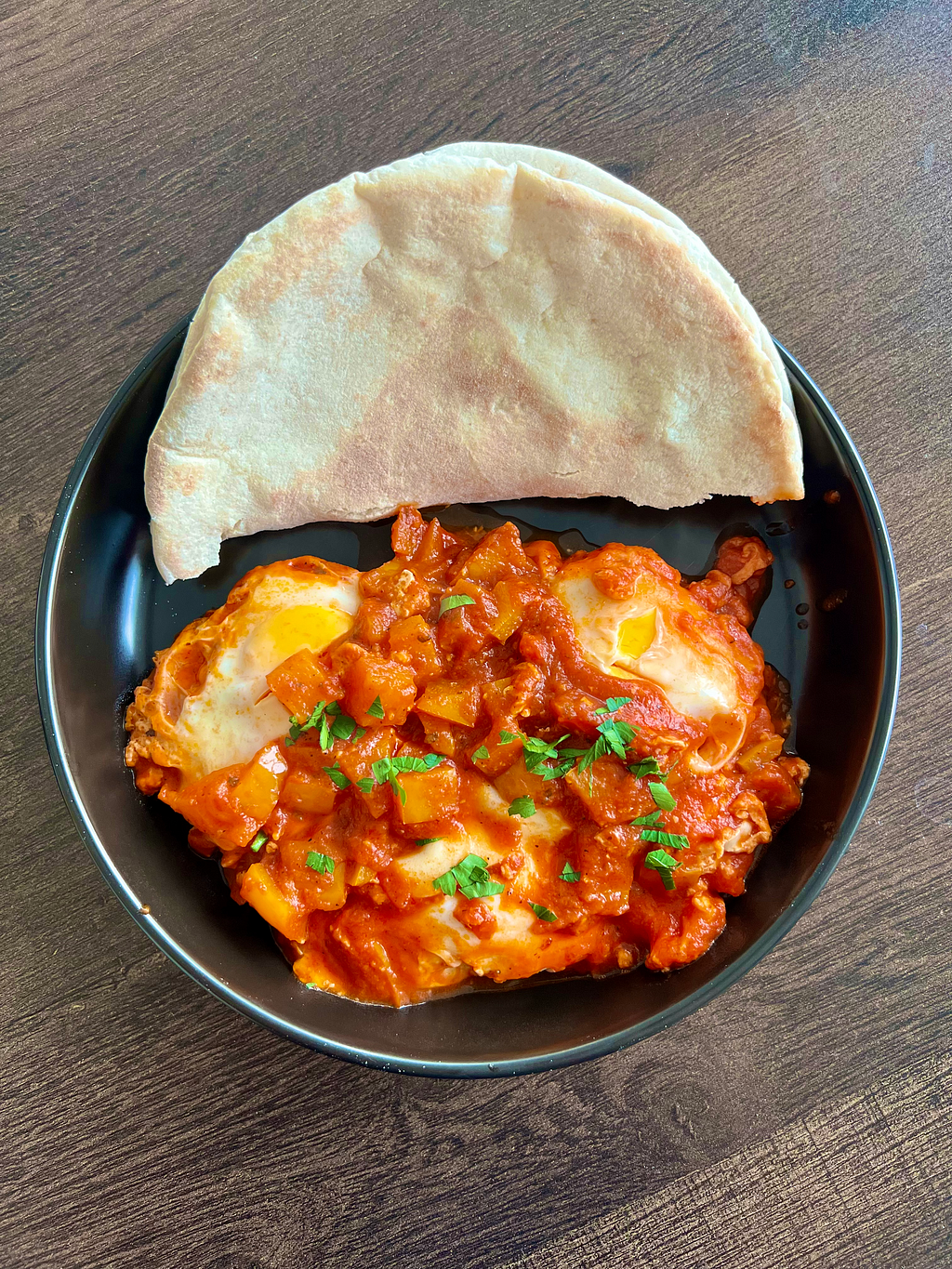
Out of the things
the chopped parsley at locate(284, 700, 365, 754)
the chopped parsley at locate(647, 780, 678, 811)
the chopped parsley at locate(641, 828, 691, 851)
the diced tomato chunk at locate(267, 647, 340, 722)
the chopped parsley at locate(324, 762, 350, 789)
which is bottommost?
the chopped parsley at locate(641, 828, 691, 851)

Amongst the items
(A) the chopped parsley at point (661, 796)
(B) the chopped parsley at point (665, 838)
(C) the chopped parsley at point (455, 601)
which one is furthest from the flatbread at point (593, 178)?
(B) the chopped parsley at point (665, 838)

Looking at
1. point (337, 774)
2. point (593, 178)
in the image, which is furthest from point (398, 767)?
point (593, 178)

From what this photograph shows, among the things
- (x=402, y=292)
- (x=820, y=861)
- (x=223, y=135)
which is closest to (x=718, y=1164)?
(x=820, y=861)

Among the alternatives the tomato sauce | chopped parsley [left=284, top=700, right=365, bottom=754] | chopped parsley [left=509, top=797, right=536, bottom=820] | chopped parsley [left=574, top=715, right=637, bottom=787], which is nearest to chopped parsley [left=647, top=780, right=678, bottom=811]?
the tomato sauce

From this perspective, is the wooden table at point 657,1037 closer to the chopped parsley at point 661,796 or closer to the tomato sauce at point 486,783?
the tomato sauce at point 486,783

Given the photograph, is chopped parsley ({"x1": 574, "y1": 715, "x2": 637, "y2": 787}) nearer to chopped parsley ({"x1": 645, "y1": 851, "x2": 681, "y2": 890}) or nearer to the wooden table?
chopped parsley ({"x1": 645, "y1": 851, "x2": 681, "y2": 890})

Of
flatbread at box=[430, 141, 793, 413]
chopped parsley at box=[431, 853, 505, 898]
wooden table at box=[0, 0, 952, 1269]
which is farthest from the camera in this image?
wooden table at box=[0, 0, 952, 1269]

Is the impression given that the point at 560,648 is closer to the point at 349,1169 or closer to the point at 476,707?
the point at 476,707
